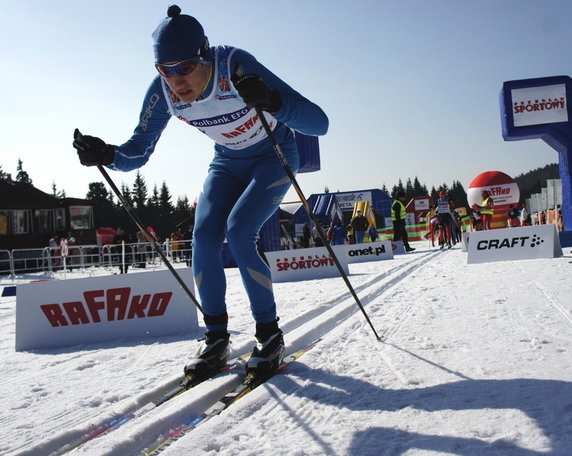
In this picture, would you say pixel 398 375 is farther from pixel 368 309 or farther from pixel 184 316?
pixel 184 316

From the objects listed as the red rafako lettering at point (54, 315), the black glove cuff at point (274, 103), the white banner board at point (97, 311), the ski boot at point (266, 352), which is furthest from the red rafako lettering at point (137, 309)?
the black glove cuff at point (274, 103)

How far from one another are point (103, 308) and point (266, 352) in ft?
6.78

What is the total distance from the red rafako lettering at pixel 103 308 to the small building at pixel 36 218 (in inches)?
956

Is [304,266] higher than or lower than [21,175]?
lower

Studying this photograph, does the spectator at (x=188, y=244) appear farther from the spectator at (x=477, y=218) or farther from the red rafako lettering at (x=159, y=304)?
the red rafako lettering at (x=159, y=304)

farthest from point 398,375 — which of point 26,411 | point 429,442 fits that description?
point 26,411

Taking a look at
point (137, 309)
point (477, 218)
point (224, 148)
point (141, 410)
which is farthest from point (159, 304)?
point (477, 218)

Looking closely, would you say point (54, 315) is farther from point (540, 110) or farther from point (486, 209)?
point (540, 110)


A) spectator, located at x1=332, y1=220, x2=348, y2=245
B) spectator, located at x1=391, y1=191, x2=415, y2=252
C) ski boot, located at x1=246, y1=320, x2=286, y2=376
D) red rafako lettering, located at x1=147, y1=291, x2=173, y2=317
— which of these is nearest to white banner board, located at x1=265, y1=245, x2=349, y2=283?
red rafako lettering, located at x1=147, y1=291, x2=173, y2=317

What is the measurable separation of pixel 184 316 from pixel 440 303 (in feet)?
6.88

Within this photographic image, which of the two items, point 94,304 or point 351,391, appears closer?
point 351,391

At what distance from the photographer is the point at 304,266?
840 cm

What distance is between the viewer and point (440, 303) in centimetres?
402

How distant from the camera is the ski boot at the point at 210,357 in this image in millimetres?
2334
